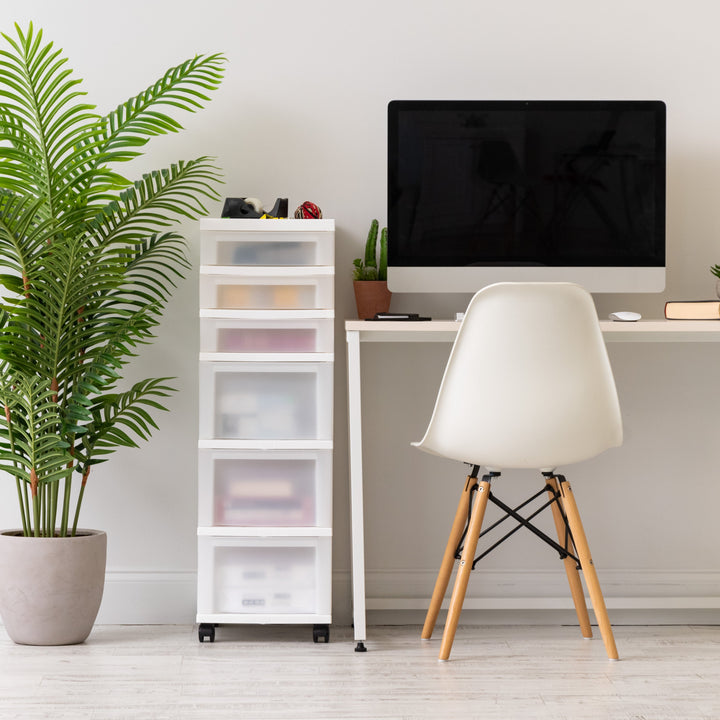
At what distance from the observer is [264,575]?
7.72ft

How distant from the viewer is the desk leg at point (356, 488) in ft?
7.42

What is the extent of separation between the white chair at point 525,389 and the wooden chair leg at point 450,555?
0.35 ft

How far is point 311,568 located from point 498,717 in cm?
70

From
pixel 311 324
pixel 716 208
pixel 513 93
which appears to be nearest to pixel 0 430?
pixel 311 324

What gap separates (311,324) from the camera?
93.5 inches

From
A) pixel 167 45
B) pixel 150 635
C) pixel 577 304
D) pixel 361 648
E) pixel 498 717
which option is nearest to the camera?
pixel 498 717

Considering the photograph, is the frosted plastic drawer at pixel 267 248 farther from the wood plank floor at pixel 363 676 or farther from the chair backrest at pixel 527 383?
the wood plank floor at pixel 363 676

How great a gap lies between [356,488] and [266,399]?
1.11 ft

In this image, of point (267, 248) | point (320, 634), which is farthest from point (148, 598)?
point (267, 248)

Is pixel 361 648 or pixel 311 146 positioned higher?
pixel 311 146

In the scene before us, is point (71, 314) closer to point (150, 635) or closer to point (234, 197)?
point (234, 197)

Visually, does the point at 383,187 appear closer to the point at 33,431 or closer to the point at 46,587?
the point at 33,431

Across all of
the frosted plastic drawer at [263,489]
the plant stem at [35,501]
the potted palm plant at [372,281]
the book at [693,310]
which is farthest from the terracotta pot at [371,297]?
the plant stem at [35,501]

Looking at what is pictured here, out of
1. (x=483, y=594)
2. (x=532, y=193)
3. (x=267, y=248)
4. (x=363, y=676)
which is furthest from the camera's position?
(x=483, y=594)
